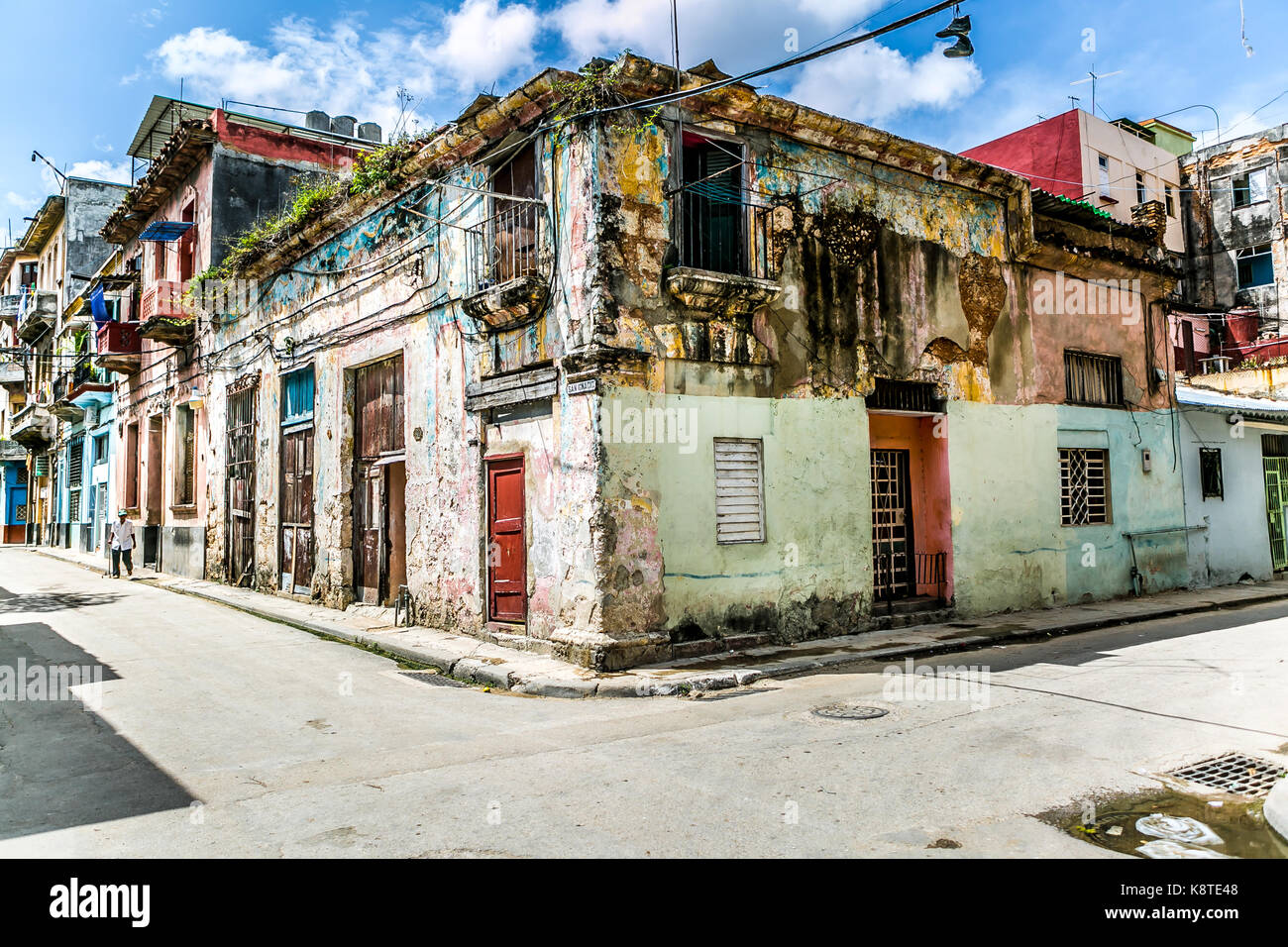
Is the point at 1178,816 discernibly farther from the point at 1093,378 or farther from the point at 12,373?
the point at 12,373

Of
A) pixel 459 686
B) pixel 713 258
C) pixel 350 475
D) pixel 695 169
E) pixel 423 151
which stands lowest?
pixel 459 686

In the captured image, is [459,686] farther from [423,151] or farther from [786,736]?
[423,151]

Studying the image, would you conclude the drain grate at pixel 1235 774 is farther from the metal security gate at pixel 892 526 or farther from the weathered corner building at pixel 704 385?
the metal security gate at pixel 892 526

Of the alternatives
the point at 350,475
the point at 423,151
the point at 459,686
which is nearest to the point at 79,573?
the point at 350,475

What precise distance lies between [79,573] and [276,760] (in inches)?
777

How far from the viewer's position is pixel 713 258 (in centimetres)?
1077

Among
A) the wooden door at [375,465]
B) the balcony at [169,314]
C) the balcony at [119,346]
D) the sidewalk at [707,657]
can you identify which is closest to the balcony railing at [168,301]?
the balcony at [169,314]

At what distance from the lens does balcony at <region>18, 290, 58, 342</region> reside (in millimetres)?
35219

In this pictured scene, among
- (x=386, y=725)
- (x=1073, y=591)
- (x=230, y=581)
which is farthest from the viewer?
Result: (x=230, y=581)

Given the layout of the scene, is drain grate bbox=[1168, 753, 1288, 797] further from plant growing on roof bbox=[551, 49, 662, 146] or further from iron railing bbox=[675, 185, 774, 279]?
plant growing on roof bbox=[551, 49, 662, 146]

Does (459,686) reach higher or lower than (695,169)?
lower

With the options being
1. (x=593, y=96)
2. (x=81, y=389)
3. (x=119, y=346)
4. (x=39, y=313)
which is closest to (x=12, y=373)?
(x=39, y=313)

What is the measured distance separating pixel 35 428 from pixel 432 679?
118 feet
